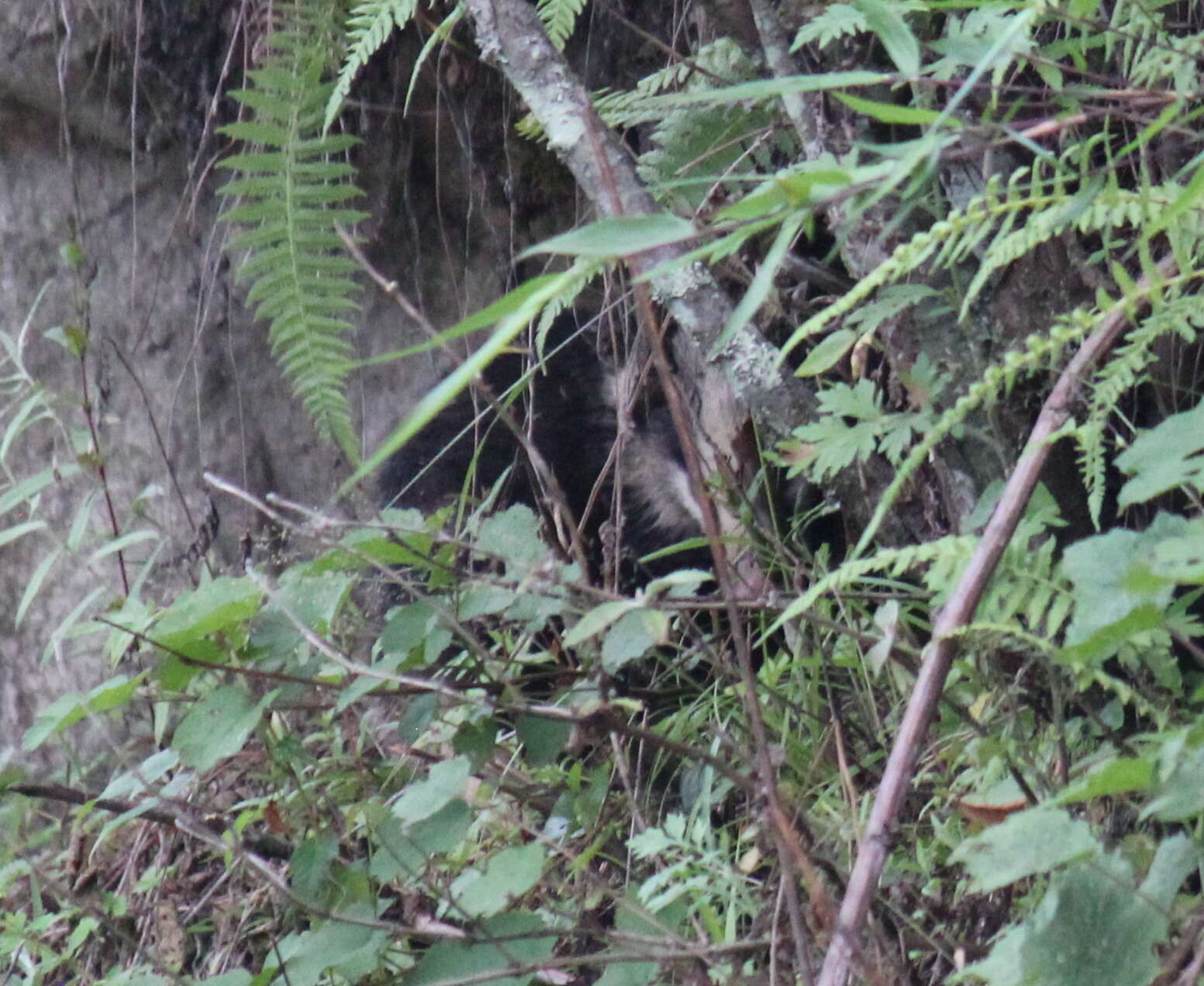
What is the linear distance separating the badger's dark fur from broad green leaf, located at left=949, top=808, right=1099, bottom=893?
1.63 meters

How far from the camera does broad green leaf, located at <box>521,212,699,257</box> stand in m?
0.65

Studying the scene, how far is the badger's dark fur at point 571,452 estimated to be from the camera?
260 centimetres

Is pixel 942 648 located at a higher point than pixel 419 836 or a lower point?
higher

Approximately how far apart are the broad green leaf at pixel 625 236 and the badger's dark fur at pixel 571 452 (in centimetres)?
184

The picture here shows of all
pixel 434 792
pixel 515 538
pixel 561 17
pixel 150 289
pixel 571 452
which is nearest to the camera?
pixel 434 792

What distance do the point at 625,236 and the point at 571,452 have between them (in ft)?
6.83

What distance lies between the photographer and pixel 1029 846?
88 cm

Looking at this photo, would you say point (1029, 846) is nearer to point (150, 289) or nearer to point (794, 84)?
point (794, 84)

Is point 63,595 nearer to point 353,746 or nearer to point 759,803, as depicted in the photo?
point 353,746

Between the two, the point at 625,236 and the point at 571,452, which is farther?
the point at 571,452

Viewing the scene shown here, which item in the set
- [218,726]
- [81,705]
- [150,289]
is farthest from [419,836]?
[150,289]

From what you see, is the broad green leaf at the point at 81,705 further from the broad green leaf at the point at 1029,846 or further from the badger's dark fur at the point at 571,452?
the badger's dark fur at the point at 571,452

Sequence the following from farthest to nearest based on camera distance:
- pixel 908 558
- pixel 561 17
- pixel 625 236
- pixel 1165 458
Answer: pixel 561 17, pixel 908 558, pixel 1165 458, pixel 625 236

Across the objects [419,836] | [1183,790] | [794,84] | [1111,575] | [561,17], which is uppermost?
[561,17]
